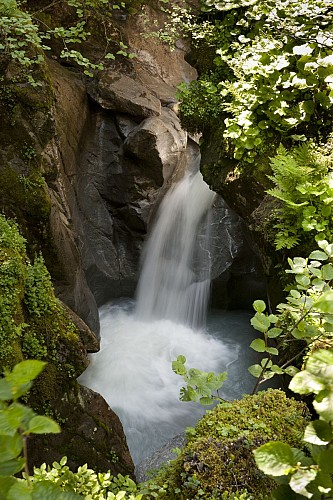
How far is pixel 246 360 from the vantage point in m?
7.86

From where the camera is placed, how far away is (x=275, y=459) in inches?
36.3

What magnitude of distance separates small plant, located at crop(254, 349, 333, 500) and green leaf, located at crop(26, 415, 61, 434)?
1.54 feet

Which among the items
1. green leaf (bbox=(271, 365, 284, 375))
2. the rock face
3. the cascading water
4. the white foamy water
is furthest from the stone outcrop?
green leaf (bbox=(271, 365, 284, 375))

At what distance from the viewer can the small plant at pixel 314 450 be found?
34.4 inches

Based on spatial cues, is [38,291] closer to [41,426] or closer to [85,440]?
[85,440]

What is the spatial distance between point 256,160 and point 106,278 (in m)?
5.44

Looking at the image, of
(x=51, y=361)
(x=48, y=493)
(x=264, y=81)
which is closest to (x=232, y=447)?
(x=48, y=493)

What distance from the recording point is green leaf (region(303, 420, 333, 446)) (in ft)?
2.97

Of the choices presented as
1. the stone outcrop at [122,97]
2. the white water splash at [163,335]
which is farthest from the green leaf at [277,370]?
the stone outcrop at [122,97]

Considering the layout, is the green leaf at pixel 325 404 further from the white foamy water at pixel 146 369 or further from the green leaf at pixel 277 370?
the white foamy water at pixel 146 369

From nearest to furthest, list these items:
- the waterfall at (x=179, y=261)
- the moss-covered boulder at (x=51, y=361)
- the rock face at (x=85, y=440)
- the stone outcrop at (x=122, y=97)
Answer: the moss-covered boulder at (x=51, y=361) → the rock face at (x=85, y=440) → the stone outcrop at (x=122, y=97) → the waterfall at (x=179, y=261)

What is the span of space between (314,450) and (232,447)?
140 cm

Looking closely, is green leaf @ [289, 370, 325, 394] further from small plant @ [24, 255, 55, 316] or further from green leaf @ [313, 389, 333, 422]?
small plant @ [24, 255, 55, 316]

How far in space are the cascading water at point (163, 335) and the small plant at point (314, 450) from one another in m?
5.79
